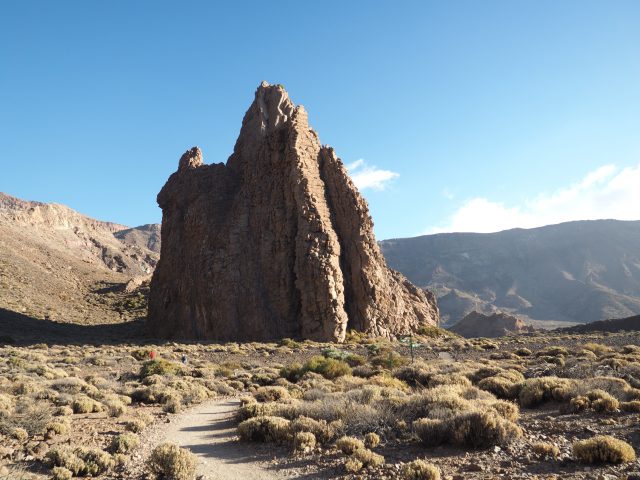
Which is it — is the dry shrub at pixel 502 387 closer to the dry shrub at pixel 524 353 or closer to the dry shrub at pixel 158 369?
the dry shrub at pixel 524 353

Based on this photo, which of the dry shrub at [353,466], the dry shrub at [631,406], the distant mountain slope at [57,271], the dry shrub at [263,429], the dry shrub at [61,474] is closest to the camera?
the dry shrub at [61,474]

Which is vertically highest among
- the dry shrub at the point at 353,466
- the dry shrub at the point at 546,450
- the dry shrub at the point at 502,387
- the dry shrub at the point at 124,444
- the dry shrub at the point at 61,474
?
the dry shrub at the point at 61,474

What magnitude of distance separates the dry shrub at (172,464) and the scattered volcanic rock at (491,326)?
67855 mm

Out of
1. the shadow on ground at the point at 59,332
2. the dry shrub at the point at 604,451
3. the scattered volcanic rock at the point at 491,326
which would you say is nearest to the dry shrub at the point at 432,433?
the dry shrub at the point at 604,451

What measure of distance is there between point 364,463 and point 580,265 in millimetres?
170923

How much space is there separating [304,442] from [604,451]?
18.9 feet

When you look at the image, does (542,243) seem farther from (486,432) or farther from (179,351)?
(486,432)

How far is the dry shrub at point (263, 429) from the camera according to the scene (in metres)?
10.6

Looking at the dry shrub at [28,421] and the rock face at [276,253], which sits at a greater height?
the rock face at [276,253]

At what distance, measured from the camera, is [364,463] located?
8.42m

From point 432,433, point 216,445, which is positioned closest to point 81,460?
point 216,445

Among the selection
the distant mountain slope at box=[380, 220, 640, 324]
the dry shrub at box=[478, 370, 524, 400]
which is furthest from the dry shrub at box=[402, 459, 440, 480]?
the distant mountain slope at box=[380, 220, 640, 324]

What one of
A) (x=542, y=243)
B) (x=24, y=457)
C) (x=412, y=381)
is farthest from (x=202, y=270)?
(x=542, y=243)

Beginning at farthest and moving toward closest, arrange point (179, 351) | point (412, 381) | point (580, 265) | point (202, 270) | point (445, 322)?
point (580, 265)
point (445, 322)
point (202, 270)
point (179, 351)
point (412, 381)
